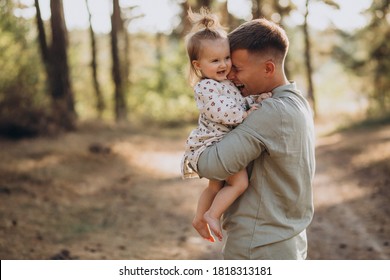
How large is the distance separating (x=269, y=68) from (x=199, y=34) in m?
0.50

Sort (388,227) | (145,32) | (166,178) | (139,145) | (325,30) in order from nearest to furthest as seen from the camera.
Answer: (388,227) < (166,178) < (139,145) < (325,30) < (145,32)

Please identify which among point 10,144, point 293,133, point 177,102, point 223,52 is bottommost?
point 177,102

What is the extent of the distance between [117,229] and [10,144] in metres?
5.22

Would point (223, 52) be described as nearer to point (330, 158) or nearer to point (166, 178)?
point (166, 178)

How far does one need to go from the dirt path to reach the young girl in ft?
11.5

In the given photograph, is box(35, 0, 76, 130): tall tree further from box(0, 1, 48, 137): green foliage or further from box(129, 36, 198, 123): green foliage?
box(129, 36, 198, 123): green foliage

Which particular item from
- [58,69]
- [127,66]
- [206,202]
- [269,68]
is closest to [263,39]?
[269,68]

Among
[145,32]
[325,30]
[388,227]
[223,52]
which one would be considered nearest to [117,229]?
[388,227]

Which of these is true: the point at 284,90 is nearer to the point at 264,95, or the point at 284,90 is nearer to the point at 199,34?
the point at 264,95

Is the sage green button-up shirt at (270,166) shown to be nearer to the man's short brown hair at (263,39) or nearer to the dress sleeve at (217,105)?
the dress sleeve at (217,105)

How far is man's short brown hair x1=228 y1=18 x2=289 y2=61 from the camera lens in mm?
2336

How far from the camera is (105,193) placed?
29.6 ft

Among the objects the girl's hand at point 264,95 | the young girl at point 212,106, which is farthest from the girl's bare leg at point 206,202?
the girl's hand at point 264,95
